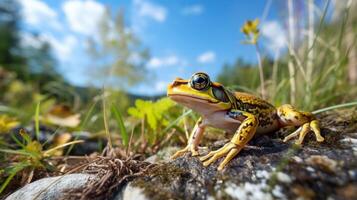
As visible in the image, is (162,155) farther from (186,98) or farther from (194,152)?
(186,98)

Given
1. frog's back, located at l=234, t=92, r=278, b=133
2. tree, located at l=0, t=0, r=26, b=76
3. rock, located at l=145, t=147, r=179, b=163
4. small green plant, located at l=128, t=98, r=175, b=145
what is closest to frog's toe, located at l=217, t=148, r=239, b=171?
frog's back, located at l=234, t=92, r=278, b=133

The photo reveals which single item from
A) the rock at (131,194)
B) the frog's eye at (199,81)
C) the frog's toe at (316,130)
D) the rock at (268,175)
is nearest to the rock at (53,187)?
the rock at (131,194)

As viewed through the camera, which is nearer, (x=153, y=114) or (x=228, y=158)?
(x=228, y=158)

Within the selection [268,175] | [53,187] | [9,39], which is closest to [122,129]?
[53,187]

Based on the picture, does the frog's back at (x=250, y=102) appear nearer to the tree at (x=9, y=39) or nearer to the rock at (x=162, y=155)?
the rock at (x=162, y=155)

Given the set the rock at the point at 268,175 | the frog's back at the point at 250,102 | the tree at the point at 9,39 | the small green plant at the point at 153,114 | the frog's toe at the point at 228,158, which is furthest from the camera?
the tree at the point at 9,39

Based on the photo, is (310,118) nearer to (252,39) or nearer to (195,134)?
(195,134)
